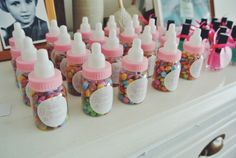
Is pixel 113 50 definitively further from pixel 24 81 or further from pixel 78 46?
pixel 24 81

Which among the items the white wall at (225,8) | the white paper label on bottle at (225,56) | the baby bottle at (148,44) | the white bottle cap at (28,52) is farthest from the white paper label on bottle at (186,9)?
the white bottle cap at (28,52)

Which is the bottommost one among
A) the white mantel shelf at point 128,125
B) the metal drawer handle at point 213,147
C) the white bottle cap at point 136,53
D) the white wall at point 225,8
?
the metal drawer handle at point 213,147

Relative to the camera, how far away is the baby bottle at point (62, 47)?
50cm

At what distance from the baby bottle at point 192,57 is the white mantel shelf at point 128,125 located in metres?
0.02

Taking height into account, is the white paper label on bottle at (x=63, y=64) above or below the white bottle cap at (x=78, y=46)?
below

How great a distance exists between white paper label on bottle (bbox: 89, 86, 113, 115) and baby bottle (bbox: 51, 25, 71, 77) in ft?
0.42

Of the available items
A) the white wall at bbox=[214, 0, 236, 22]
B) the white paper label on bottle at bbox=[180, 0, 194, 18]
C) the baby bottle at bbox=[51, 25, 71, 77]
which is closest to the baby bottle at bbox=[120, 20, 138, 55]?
the baby bottle at bbox=[51, 25, 71, 77]

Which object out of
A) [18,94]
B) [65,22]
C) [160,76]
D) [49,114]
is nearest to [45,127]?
[49,114]

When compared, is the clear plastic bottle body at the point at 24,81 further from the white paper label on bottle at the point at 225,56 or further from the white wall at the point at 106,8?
the white paper label on bottle at the point at 225,56

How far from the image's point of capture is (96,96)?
432 millimetres

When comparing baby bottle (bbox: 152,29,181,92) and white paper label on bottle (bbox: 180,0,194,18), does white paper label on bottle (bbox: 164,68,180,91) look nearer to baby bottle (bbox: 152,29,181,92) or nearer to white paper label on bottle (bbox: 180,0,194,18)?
baby bottle (bbox: 152,29,181,92)

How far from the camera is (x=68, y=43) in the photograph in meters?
0.50

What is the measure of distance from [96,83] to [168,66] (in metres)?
0.17

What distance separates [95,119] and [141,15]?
480 mm
